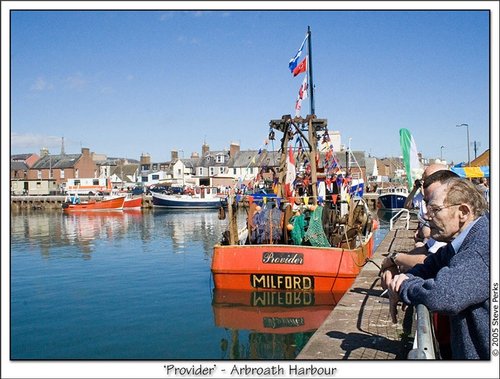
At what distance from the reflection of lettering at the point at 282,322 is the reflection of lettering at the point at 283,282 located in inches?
30.6

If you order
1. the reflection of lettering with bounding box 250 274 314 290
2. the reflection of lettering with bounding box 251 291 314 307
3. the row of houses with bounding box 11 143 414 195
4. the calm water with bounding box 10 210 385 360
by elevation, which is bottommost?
Answer: the calm water with bounding box 10 210 385 360

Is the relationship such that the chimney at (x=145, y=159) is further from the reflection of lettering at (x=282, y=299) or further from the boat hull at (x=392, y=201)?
the reflection of lettering at (x=282, y=299)

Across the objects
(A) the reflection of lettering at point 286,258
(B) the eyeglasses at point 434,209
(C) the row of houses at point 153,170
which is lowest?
(A) the reflection of lettering at point 286,258

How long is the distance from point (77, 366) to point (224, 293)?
9485 mm

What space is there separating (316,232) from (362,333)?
18.1 ft

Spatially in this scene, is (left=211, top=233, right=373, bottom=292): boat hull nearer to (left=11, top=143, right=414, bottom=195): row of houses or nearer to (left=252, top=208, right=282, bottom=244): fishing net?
(left=252, top=208, right=282, bottom=244): fishing net

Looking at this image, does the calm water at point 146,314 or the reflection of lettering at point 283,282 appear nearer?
the calm water at point 146,314

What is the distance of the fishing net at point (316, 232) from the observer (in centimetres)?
1298

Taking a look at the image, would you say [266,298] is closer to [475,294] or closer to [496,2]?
[496,2]

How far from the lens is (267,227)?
13.4m

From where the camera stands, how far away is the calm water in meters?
10.6

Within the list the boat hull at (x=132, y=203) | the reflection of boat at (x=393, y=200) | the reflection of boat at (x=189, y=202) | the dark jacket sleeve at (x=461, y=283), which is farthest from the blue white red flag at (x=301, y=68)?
the boat hull at (x=132, y=203)

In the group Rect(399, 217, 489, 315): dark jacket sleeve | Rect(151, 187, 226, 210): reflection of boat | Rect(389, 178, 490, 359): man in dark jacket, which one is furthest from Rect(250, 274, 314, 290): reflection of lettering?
Rect(151, 187, 226, 210): reflection of boat

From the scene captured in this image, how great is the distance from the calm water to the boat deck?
187 centimetres
